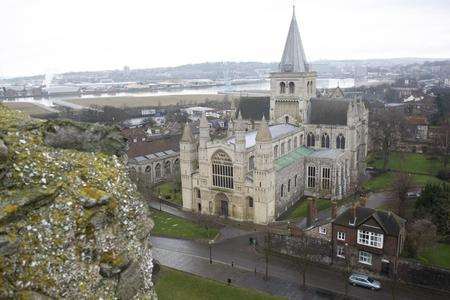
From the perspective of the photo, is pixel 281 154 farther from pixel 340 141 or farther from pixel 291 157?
pixel 340 141

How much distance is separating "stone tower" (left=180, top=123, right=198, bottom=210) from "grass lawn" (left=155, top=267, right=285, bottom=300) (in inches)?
757

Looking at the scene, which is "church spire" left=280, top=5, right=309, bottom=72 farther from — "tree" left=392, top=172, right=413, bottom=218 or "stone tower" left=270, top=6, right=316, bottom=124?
"tree" left=392, top=172, right=413, bottom=218

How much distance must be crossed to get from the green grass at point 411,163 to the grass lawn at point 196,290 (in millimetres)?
45111

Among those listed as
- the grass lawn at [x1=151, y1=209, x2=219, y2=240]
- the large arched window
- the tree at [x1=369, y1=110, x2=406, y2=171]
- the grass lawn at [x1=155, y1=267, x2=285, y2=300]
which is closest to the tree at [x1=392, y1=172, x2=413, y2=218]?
the large arched window

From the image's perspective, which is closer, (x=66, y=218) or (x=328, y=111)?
→ (x=66, y=218)

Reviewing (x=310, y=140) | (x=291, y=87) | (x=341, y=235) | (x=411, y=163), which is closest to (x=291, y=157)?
(x=310, y=140)

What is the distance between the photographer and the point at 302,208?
2126 inches

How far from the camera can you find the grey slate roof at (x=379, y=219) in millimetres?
35188

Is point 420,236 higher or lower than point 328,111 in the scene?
lower

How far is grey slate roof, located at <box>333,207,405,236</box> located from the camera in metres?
35.2

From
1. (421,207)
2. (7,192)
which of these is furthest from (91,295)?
(421,207)

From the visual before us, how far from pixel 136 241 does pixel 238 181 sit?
120 ft

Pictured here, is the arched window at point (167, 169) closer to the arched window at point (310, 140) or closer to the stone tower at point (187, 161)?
the stone tower at point (187, 161)

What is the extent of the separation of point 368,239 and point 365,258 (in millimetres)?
1827
